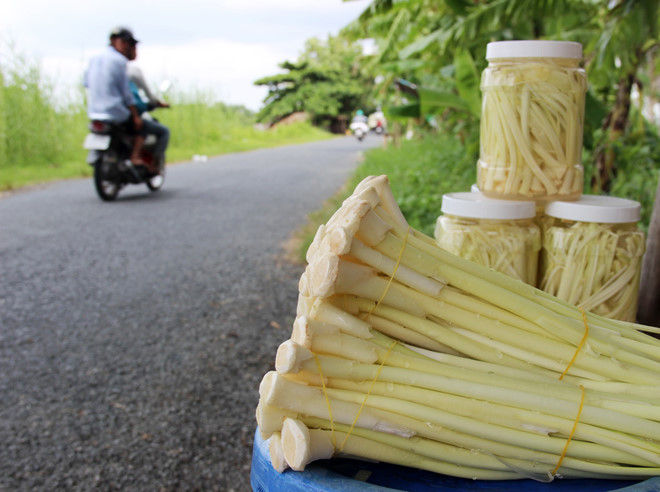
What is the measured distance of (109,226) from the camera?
6562mm

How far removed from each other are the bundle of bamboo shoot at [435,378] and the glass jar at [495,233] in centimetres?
36

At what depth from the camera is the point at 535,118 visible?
1.66 meters

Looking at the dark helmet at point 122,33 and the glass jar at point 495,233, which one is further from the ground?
the dark helmet at point 122,33

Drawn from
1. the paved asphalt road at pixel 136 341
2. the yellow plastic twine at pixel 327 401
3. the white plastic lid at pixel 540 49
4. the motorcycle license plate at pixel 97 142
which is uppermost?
the white plastic lid at pixel 540 49

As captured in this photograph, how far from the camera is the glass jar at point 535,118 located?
64.4 inches

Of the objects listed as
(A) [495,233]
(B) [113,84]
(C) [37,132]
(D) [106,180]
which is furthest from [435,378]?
(C) [37,132]

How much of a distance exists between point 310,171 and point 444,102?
23.1 ft

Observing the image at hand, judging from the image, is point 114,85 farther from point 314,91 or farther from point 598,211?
point 314,91

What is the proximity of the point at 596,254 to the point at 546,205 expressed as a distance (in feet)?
0.66

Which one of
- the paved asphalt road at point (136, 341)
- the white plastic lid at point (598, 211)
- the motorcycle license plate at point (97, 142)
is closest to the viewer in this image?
the white plastic lid at point (598, 211)

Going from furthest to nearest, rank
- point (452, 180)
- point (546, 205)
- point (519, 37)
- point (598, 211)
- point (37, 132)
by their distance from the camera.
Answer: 1. point (37, 132)
2. point (452, 180)
3. point (519, 37)
4. point (546, 205)
5. point (598, 211)

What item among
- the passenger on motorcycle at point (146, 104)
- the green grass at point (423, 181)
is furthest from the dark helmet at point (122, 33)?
the green grass at point (423, 181)

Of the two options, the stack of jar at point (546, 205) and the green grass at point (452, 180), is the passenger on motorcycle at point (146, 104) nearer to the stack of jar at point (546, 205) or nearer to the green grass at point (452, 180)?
the green grass at point (452, 180)

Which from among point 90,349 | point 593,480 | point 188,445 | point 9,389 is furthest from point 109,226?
point 593,480
